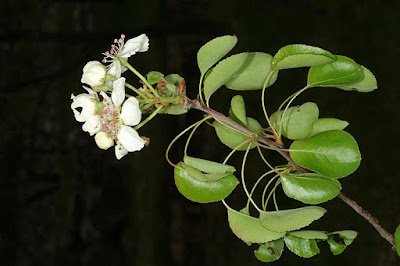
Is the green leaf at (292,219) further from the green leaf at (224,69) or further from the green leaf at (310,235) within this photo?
the green leaf at (224,69)

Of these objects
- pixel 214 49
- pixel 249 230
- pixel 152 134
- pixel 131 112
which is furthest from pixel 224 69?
pixel 152 134

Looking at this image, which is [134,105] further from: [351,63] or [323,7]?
[323,7]

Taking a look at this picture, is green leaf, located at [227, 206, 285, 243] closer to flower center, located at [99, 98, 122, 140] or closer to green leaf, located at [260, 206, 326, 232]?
green leaf, located at [260, 206, 326, 232]

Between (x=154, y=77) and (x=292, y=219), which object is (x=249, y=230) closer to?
(x=292, y=219)

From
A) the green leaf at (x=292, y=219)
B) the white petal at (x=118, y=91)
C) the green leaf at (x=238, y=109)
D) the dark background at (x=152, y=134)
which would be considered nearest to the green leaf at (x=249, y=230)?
the green leaf at (x=292, y=219)

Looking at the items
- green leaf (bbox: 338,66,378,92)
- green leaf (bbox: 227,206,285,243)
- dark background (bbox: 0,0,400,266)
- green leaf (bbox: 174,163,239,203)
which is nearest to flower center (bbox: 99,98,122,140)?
green leaf (bbox: 174,163,239,203)

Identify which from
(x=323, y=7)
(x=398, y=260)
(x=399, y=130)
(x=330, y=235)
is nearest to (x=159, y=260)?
(x=398, y=260)

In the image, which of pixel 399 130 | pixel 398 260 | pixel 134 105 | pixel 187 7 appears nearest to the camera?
pixel 134 105
